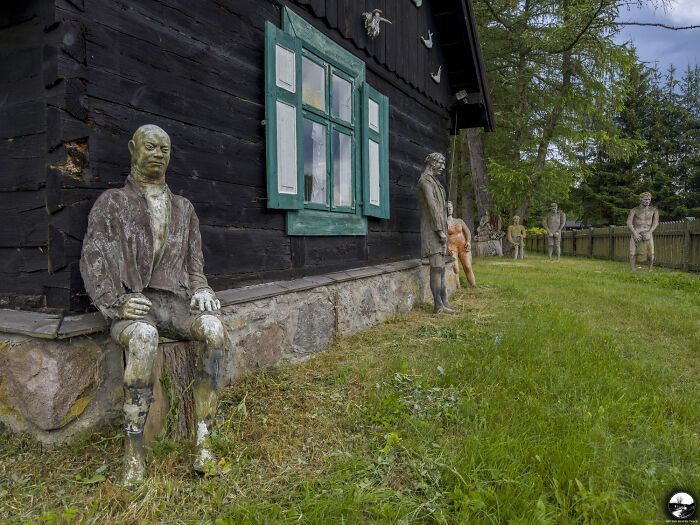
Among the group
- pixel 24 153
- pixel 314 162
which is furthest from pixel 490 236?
pixel 24 153

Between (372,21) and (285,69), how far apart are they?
6.59 feet

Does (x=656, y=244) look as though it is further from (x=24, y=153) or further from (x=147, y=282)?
(x=24, y=153)

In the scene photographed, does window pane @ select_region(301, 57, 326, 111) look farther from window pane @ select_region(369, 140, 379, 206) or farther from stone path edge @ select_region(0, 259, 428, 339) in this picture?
stone path edge @ select_region(0, 259, 428, 339)

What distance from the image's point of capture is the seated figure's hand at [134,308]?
→ 205 cm

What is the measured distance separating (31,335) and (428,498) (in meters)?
2.03

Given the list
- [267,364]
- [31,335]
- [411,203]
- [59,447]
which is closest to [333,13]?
[411,203]

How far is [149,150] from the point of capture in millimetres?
2229

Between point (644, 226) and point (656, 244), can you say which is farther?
point (656, 244)

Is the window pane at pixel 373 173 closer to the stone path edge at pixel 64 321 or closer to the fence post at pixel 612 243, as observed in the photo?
the stone path edge at pixel 64 321

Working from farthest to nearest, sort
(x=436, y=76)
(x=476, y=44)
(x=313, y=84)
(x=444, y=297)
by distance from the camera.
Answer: (x=476, y=44) < (x=436, y=76) < (x=444, y=297) < (x=313, y=84)

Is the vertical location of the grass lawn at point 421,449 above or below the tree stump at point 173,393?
below

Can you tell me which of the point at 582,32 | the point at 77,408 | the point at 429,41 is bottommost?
the point at 77,408

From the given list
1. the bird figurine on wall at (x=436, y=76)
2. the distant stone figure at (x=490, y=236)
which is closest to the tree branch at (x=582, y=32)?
the distant stone figure at (x=490, y=236)

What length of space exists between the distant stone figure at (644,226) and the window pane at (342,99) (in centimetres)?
970
